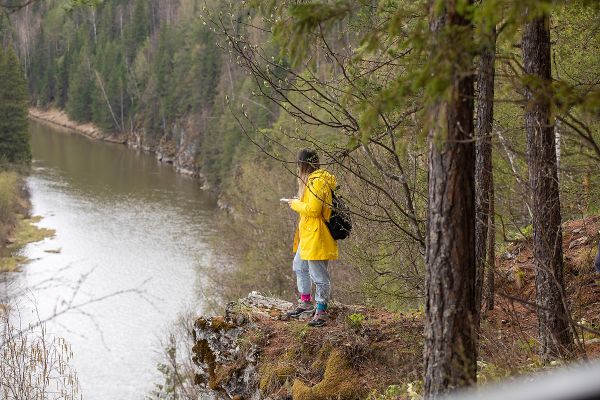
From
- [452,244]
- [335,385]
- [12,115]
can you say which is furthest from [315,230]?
[12,115]

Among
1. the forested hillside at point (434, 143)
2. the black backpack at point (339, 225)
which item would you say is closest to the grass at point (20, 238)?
the forested hillside at point (434, 143)

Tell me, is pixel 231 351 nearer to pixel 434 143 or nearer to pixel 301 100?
pixel 434 143

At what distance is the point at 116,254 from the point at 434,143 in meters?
27.1

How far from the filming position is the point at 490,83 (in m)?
5.12

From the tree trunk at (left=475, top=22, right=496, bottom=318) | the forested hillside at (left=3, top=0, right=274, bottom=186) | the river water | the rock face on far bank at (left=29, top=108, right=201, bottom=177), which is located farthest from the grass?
the tree trunk at (left=475, top=22, right=496, bottom=318)

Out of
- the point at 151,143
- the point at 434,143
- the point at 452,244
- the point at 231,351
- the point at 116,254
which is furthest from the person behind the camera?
the point at 151,143

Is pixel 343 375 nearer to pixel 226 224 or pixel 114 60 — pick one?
pixel 226 224

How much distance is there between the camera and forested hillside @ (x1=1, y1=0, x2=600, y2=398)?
10.4 ft

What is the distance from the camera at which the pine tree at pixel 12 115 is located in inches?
1730

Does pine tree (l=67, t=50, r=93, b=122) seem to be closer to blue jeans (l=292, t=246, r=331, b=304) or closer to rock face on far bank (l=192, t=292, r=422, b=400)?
rock face on far bank (l=192, t=292, r=422, b=400)

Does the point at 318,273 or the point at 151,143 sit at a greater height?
the point at 318,273

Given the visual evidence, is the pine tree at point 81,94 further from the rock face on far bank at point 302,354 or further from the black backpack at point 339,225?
the black backpack at point 339,225

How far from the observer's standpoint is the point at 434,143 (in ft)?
10.6

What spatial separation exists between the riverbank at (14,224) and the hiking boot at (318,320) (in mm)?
21524
